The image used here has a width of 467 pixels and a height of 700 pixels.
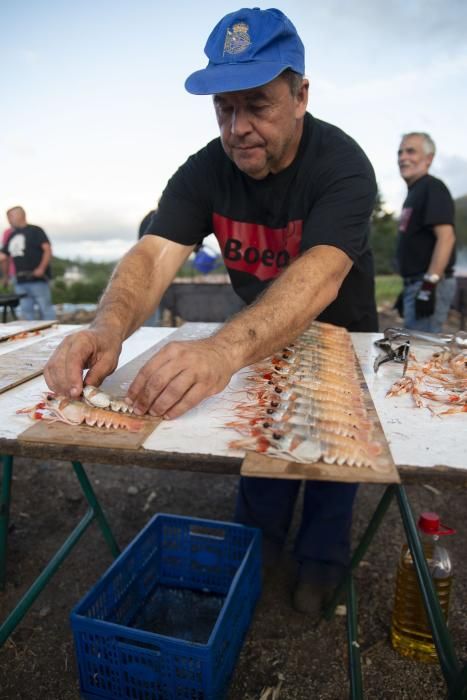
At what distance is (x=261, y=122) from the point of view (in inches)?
90.7

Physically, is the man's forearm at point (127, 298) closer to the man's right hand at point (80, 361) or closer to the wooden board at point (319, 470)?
the man's right hand at point (80, 361)

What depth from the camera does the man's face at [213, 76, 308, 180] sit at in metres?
2.25

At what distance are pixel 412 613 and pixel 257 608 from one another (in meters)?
0.80

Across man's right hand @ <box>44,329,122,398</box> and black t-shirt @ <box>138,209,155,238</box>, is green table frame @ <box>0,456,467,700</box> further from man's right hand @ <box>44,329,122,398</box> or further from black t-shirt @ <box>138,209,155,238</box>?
black t-shirt @ <box>138,209,155,238</box>

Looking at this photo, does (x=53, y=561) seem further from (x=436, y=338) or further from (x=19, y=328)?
(x=436, y=338)

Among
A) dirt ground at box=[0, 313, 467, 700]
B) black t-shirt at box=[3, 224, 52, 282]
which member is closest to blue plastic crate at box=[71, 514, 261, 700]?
dirt ground at box=[0, 313, 467, 700]

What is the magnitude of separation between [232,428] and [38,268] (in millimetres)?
8217

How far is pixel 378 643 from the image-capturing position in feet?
8.24

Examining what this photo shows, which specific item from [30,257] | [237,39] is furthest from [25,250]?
[237,39]

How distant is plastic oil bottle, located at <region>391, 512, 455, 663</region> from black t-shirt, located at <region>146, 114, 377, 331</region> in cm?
134

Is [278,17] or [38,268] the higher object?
[278,17]

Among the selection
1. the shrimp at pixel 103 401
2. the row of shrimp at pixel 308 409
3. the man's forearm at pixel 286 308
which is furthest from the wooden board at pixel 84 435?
the man's forearm at pixel 286 308

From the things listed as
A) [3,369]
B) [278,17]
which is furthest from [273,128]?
[3,369]

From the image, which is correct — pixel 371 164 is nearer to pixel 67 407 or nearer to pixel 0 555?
pixel 67 407
